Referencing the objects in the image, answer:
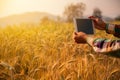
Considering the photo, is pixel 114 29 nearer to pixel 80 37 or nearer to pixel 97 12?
pixel 80 37

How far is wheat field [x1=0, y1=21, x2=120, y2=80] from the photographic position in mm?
1767

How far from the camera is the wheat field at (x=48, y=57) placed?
177cm

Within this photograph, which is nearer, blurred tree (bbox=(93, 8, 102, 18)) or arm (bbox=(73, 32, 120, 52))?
arm (bbox=(73, 32, 120, 52))

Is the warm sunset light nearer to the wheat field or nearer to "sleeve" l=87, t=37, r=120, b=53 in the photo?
the wheat field

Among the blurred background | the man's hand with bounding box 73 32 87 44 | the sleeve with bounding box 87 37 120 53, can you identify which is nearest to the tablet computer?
the man's hand with bounding box 73 32 87 44

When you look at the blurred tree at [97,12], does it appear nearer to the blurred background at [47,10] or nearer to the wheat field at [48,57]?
the blurred background at [47,10]

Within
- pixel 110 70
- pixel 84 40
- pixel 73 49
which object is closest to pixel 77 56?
pixel 73 49

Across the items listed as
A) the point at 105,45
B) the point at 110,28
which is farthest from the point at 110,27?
the point at 105,45

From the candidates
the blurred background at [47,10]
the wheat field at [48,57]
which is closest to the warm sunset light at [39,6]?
the blurred background at [47,10]

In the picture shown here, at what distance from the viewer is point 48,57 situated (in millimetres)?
1967

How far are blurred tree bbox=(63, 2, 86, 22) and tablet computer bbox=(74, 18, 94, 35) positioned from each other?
66cm

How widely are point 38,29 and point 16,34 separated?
18 centimetres

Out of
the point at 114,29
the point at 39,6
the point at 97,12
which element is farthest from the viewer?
the point at 97,12

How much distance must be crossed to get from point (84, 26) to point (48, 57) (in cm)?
52
